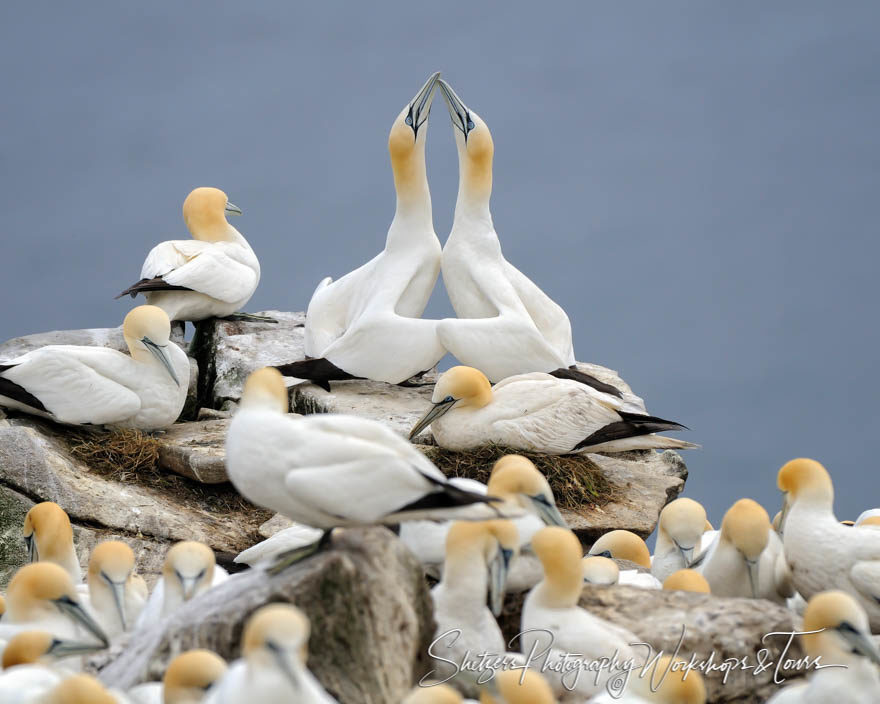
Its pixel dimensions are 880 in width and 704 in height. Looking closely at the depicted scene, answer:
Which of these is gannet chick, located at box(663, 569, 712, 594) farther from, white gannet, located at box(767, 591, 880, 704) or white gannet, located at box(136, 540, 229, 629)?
white gannet, located at box(136, 540, 229, 629)

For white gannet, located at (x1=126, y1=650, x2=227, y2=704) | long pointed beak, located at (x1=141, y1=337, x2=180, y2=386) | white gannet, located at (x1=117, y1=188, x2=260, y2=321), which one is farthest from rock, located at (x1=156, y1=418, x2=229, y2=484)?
white gannet, located at (x1=126, y1=650, x2=227, y2=704)

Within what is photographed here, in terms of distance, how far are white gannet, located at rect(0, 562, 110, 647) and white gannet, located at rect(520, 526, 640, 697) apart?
1746mm

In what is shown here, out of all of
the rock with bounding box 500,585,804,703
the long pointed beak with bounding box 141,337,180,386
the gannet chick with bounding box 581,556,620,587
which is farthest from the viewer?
the long pointed beak with bounding box 141,337,180,386

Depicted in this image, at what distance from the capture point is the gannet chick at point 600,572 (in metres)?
6.45

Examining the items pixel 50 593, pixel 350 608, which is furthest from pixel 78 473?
pixel 350 608

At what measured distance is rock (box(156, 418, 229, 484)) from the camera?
834 centimetres

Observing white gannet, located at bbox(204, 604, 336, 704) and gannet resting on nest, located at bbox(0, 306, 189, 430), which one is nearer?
white gannet, located at bbox(204, 604, 336, 704)

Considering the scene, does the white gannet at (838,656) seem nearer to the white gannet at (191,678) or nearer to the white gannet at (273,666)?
the white gannet at (273,666)

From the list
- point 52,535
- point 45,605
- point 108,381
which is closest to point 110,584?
point 45,605

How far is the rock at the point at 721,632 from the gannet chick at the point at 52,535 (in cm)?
265

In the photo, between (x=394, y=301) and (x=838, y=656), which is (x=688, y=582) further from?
(x=394, y=301)

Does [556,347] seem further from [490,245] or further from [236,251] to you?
[236,251]

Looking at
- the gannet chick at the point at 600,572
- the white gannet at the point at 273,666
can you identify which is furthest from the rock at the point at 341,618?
the gannet chick at the point at 600,572

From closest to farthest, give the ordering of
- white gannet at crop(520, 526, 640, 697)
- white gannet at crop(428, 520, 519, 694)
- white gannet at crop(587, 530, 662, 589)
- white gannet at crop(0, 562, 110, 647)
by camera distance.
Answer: white gannet at crop(520, 526, 640, 697), white gannet at crop(428, 520, 519, 694), white gannet at crop(0, 562, 110, 647), white gannet at crop(587, 530, 662, 589)
